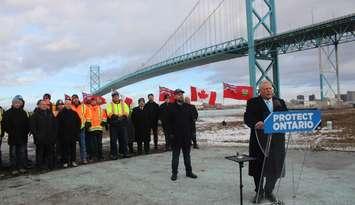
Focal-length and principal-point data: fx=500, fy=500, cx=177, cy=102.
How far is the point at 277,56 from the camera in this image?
4684 centimetres

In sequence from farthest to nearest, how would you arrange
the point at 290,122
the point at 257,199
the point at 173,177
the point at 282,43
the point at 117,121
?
the point at 282,43 → the point at 117,121 → the point at 173,177 → the point at 257,199 → the point at 290,122

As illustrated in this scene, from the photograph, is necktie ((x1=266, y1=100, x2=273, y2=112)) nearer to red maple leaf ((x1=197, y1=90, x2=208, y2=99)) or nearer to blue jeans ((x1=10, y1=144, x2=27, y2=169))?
blue jeans ((x1=10, y1=144, x2=27, y2=169))

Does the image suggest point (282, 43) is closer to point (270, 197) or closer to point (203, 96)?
point (203, 96)

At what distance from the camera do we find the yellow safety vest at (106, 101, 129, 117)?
39.3 ft

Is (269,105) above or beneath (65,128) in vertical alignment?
above

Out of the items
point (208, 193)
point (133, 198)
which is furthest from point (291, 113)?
point (133, 198)

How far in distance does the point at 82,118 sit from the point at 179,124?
12.2 feet

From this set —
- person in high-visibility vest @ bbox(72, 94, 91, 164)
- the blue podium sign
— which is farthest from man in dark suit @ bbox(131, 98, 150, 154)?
the blue podium sign

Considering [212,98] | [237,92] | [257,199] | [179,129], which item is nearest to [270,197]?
[257,199]


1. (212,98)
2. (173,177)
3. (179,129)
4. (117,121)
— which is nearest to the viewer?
(173,177)

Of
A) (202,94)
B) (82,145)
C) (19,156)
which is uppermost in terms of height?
(202,94)

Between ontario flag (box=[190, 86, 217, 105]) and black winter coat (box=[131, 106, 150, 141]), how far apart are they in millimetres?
9874

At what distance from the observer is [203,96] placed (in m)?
24.7

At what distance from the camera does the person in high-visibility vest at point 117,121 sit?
39.2ft
